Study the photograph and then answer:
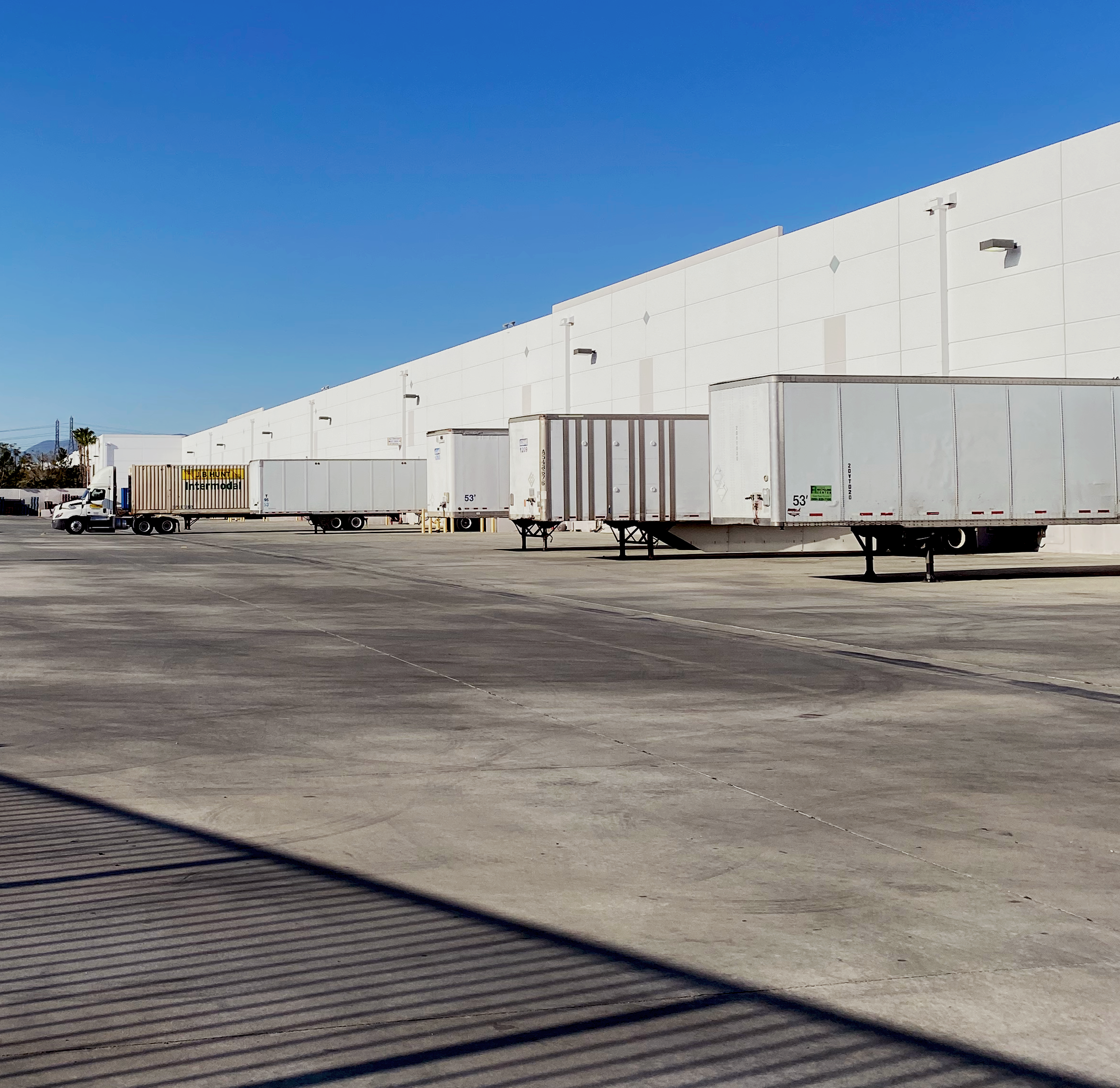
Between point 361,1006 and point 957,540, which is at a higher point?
point 957,540

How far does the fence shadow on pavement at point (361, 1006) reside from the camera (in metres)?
3.98

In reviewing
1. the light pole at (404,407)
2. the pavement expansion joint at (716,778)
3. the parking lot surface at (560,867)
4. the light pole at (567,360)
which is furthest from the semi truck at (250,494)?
the parking lot surface at (560,867)

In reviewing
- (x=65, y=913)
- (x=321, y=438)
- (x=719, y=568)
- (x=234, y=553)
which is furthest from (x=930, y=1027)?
(x=321, y=438)

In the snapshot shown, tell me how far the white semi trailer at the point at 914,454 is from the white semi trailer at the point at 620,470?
8503 millimetres

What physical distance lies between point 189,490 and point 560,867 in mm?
67750

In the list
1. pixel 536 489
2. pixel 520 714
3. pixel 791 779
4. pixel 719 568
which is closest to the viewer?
pixel 791 779

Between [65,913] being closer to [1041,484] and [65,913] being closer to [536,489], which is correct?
[1041,484]

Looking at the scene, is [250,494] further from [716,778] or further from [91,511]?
[716,778]

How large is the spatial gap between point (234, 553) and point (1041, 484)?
84.6 feet

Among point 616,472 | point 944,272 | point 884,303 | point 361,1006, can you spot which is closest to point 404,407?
point 884,303

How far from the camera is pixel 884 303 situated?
136 ft

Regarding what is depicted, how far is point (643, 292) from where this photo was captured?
183ft

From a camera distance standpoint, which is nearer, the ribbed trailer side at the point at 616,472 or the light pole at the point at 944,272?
the ribbed trailer side at the point at 616,472

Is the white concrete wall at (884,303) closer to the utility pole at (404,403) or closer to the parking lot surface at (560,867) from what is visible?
the utility pole at (404,403)
